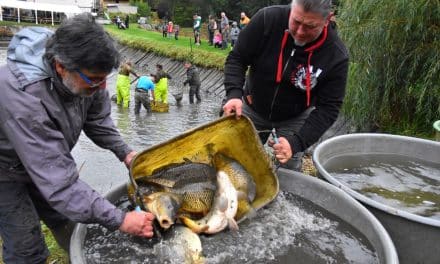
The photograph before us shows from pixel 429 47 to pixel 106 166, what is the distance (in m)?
5.44

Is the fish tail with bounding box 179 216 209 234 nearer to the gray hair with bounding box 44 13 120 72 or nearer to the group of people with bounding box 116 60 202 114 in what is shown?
the gray hair with bounding box 44 13 120 72

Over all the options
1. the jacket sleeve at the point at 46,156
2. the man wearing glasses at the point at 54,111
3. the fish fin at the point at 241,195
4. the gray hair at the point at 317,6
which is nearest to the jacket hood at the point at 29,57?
the man wearing glasses at the point at 54,111

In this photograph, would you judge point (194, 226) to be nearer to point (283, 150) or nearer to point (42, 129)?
point (283, 150)

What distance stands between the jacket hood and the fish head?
99 centimetres

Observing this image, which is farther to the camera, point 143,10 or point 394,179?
point 143,10

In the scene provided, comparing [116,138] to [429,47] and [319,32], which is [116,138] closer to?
[319,32]

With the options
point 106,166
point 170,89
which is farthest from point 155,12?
point 106,166

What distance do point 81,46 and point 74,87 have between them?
0.87 feet

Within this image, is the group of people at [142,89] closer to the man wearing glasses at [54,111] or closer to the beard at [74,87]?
the man wearing glasses at [54,111]

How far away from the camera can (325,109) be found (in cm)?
338

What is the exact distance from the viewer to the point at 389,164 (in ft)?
13.4

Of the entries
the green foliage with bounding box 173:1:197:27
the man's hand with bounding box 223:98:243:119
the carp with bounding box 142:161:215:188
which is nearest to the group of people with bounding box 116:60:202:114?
the man's hand with bounding box 223:98:243:119

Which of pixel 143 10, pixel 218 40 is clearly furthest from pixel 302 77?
pixel 143 10

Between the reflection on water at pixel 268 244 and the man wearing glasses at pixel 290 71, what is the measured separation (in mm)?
514
